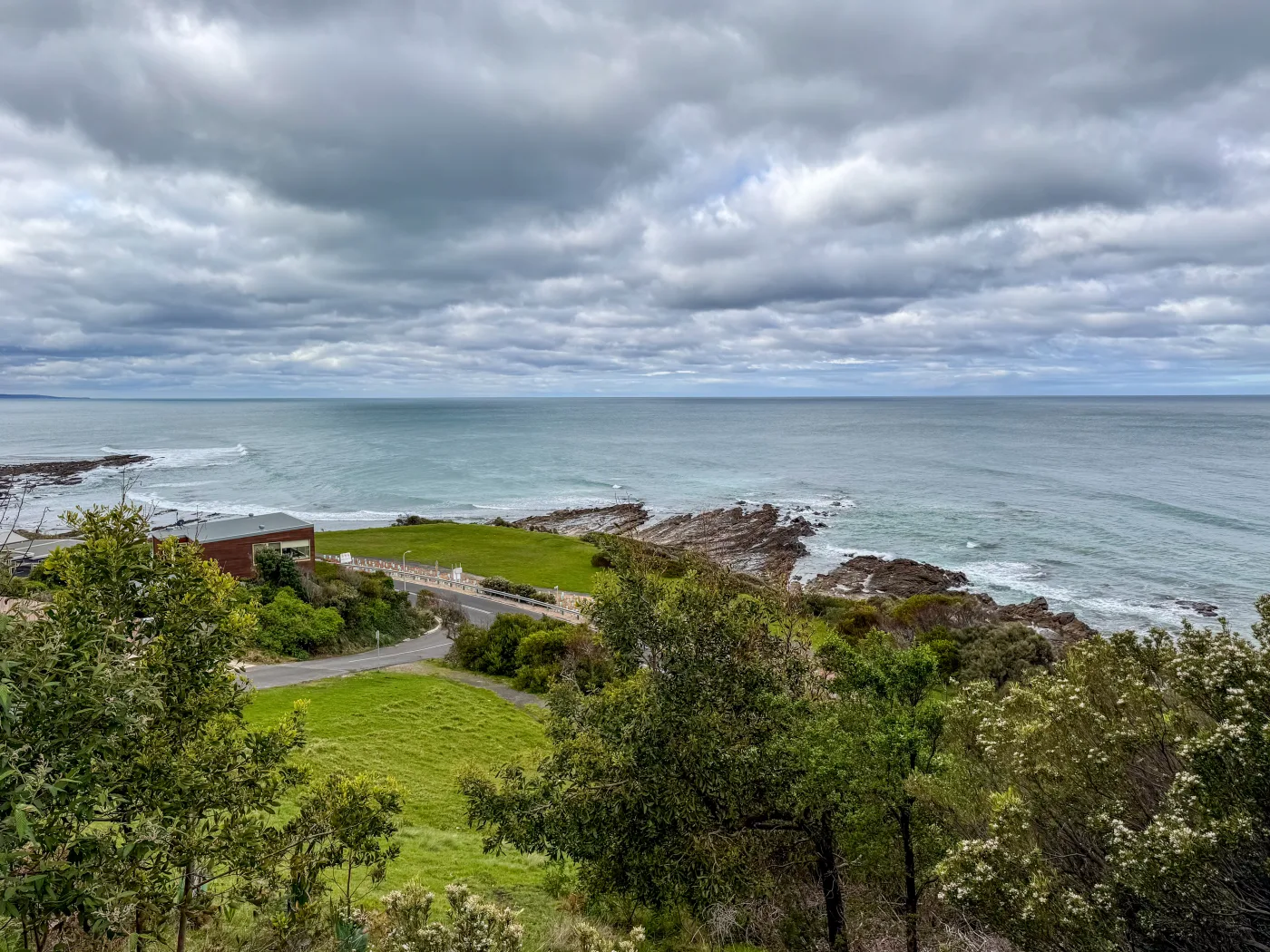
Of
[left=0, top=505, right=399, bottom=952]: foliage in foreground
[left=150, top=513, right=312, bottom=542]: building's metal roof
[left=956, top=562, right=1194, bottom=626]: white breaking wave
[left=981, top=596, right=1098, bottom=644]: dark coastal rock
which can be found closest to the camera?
[left=0, top=505, right=399, bottom=952]: foliage in foreground

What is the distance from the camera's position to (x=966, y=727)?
510 inches

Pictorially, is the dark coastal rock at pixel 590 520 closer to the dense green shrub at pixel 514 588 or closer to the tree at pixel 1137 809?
the dense green shrub at pixel 514 588

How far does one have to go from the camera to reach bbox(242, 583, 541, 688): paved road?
2938cm

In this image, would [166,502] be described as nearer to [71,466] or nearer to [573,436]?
[71,466]

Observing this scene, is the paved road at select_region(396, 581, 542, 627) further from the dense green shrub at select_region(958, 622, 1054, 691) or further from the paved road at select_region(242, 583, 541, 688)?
the dense green shrub at select_region(958, 622, 1054, 691)

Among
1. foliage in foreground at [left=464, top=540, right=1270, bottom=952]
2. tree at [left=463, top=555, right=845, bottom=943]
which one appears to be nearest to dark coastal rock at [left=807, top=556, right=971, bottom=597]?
foliage in foreground at [left=464, top=540, right=1270, bottom=952]

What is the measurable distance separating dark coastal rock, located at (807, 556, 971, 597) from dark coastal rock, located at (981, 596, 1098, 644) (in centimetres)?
622

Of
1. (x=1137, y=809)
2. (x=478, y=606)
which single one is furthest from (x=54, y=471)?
(x=1137, y=809)

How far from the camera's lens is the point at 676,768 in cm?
970

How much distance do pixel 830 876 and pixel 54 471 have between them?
423 ft

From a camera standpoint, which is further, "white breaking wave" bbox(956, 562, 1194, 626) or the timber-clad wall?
"white breaking wave" bbox(956, 562, 1194, 626)

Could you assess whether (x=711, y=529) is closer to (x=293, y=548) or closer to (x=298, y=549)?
(x=298, y=549)

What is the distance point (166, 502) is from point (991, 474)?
4293 inches

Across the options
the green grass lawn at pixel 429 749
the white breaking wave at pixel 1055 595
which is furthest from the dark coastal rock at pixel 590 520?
the green grass lawn at pixel 429 749
